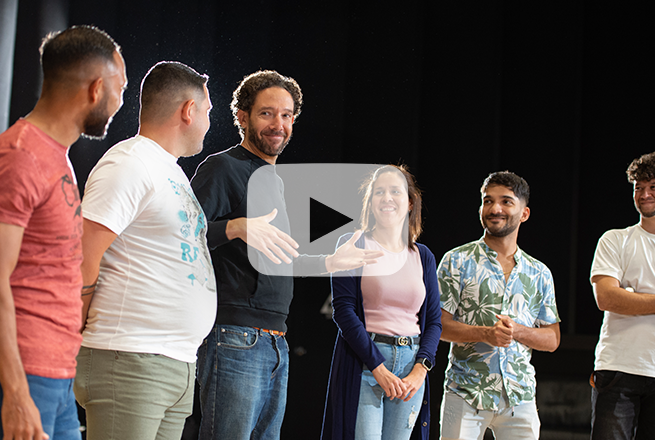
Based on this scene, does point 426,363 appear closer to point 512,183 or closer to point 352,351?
point 352,351

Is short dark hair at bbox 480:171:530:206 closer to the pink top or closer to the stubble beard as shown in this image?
the stubble beard

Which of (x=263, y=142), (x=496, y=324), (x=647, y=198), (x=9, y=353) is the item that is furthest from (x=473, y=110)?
(x=9, y=353)

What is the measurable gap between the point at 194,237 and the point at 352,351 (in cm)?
89

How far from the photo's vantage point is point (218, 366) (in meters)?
1.51

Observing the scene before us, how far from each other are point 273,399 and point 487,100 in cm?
274

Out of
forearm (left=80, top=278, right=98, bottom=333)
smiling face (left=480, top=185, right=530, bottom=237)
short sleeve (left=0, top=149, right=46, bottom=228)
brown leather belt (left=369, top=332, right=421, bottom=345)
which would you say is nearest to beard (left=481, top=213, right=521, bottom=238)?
smiling face (left=480, top=185, right=530, bottom=237)

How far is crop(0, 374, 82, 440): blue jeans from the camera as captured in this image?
36.3 inches

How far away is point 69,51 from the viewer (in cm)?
103

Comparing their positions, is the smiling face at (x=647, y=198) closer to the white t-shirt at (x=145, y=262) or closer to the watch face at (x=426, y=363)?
the watch face at (x=426, y=363)

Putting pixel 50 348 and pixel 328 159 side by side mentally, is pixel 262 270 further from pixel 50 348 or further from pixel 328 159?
pixel 328 159
